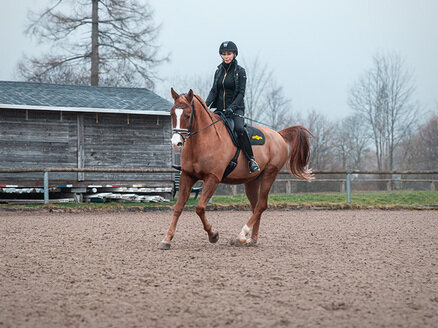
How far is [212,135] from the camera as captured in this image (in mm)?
7539

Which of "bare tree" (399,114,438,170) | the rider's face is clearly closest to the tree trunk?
the rider's face

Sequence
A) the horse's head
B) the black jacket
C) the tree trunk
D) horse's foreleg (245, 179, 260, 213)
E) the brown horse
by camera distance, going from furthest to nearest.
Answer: the tree trunk
horse's foreleg (245, 179, 260, 213)
the black jacket
the brown horse
the horse's head

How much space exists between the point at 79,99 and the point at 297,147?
461 inches

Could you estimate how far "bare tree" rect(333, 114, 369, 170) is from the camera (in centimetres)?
4244

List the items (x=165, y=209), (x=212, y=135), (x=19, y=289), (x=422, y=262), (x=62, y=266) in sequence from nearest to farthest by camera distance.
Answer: (x=19, y=289) → (x=62, y=266) → (x=422, y=262) → (x=212, y=135) → (x=165, y=209)

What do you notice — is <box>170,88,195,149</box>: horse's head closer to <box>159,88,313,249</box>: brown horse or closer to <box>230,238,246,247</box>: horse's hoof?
<box>159,88,313,249</box>: brown horse

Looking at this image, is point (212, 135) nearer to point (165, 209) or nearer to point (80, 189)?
point (165, 209)

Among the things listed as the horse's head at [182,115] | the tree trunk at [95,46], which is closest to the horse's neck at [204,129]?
the horse's head at [182,115]

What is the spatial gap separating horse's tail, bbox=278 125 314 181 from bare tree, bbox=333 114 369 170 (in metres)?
32.3

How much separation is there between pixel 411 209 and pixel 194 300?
1388 centimetres

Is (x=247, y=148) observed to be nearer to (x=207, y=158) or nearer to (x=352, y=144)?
(x=207, y=158)

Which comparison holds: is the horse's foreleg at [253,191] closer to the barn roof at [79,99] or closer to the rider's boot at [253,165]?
the rider's boot at [253,165]

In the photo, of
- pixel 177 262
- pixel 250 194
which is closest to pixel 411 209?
pixel 250 194

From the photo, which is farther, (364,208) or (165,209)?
(364,208)
